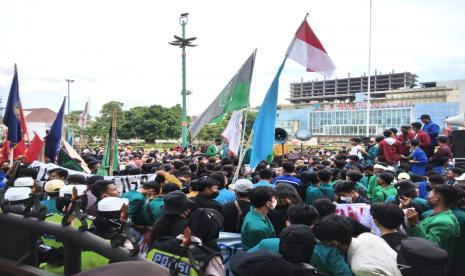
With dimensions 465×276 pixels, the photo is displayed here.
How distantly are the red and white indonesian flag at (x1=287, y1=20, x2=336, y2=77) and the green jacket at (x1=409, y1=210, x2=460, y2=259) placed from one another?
4.03 m

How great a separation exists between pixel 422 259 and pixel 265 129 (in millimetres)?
4240

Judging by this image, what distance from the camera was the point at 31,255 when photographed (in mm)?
2236

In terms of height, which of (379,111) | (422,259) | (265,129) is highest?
(379,111)

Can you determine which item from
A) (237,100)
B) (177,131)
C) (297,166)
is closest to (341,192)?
(237,100)

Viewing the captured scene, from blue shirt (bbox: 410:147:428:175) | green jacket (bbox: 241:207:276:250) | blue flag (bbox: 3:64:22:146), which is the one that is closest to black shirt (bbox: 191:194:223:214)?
green jacket (bbox: 241:207:276:250)

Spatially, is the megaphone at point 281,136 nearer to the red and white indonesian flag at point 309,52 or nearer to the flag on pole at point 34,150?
the red and white indonesian flag at point 309,52

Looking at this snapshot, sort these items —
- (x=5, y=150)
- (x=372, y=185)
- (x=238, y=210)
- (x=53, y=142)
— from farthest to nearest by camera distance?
(x=53, y=142)
(x=5, y=150)
(x=372, y=185)
(x=238, y=210)

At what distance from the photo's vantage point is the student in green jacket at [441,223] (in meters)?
3.38

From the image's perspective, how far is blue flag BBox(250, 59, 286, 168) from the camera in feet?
21.0

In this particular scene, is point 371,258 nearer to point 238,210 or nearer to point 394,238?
point 394,238

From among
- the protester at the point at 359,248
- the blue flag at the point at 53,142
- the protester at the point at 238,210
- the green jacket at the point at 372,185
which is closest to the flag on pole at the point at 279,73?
the green jacket at the point at 372,185

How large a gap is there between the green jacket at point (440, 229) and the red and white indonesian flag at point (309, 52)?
13.2 feet

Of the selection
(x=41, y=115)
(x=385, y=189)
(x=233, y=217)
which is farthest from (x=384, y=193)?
(x=41, y=115)

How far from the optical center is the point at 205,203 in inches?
178
